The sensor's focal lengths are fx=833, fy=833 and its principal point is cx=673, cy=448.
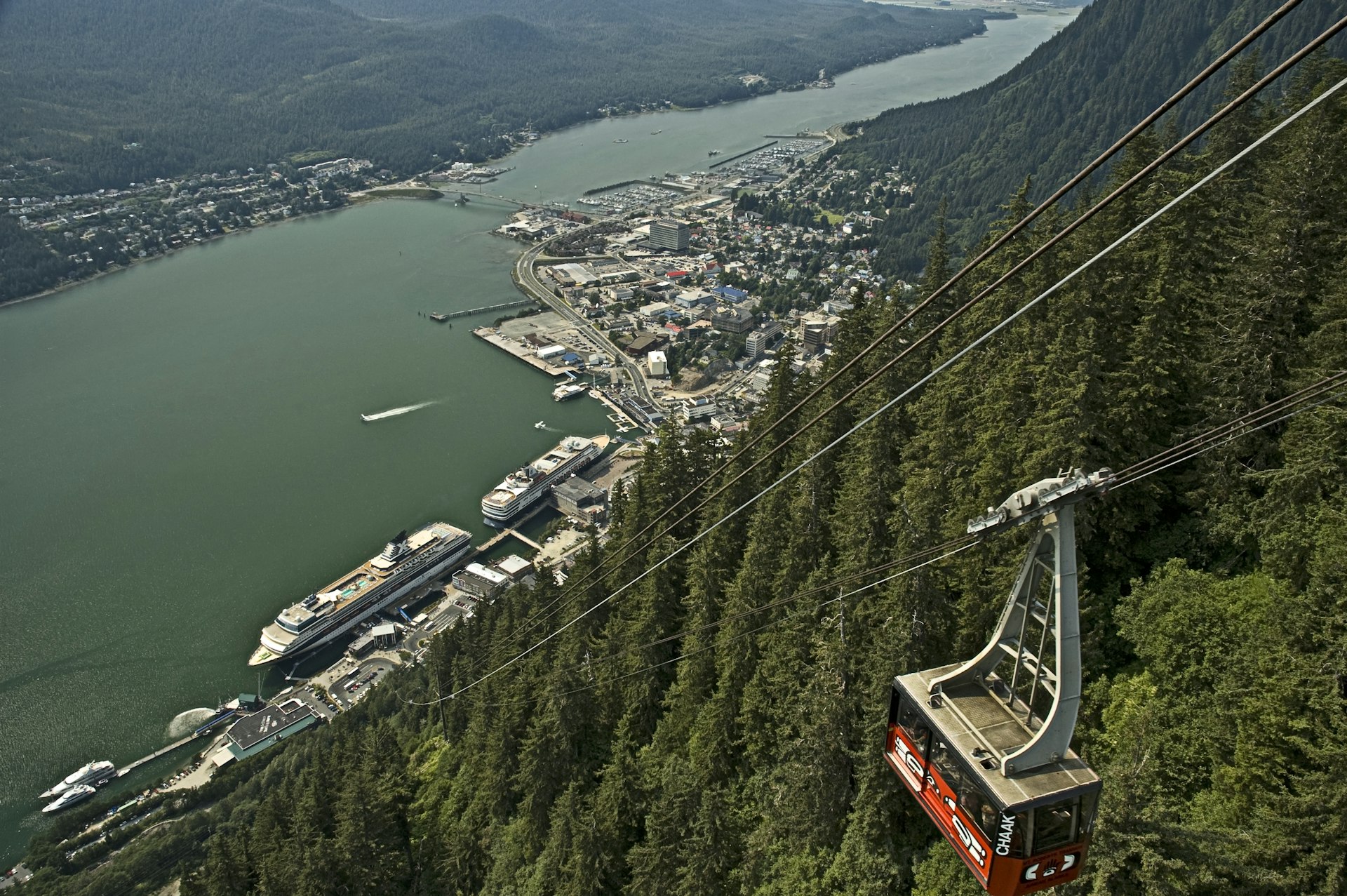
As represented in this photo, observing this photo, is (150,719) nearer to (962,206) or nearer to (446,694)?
(446,694)

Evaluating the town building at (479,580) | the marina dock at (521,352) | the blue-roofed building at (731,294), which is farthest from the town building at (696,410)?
the blue-roofed building at (731,294)

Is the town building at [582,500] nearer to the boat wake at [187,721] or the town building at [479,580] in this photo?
the town building at [479,580]

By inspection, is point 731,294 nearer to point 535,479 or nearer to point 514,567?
point 535,479

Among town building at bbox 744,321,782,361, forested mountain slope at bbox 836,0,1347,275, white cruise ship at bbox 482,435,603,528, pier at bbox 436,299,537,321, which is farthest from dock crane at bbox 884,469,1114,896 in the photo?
forested mountain slope at bbox 836,0,1347,275

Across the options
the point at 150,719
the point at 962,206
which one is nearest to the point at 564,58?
the point at 962,206

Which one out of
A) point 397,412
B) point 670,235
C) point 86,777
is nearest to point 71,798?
point 86,777
